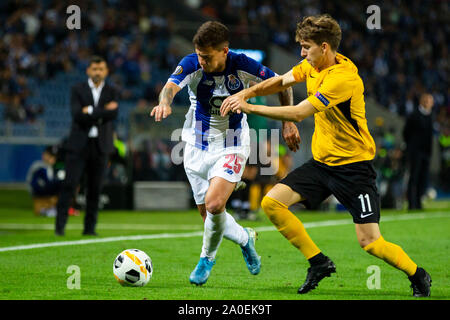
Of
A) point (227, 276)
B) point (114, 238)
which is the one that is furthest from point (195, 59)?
point (114, 238)

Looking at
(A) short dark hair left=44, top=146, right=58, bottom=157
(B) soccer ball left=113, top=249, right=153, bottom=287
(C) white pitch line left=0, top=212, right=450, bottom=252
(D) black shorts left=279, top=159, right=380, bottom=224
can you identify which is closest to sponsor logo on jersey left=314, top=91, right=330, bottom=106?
(D) black shorts left=279, top=159, right=380, bottom=224

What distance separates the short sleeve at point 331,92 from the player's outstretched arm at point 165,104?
114 centimetres

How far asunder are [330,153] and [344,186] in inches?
11.6

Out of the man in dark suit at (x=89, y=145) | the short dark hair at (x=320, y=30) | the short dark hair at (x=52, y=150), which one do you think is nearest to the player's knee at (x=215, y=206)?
the short dark hair at (x=320, y=30)

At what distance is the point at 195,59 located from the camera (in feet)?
21.6

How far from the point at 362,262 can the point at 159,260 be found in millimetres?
2207

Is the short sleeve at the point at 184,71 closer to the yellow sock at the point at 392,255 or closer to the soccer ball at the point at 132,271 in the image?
the soccer ball at the point at 132,271

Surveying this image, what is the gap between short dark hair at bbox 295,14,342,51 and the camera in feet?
18.9

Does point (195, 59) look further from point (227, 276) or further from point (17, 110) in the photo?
point (17, 110)

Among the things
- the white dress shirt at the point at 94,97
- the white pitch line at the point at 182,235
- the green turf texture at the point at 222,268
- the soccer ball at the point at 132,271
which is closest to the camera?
the green turf texture at the point at 222,268

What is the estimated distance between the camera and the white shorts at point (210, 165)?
6504mm

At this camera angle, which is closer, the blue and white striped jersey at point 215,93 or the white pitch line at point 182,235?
the blue and white striped jersey at point 215,93

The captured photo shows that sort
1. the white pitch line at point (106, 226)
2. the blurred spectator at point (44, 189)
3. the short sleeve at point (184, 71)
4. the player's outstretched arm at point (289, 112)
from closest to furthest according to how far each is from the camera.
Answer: the player's outstretched arm at point (289, 112)
the short sleeve at point (184, 71)
the white pitch line at point (106, 226)
the blurred spectator at point (44, 189)

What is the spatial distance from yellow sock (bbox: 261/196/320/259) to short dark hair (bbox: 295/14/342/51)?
1.34 metres
